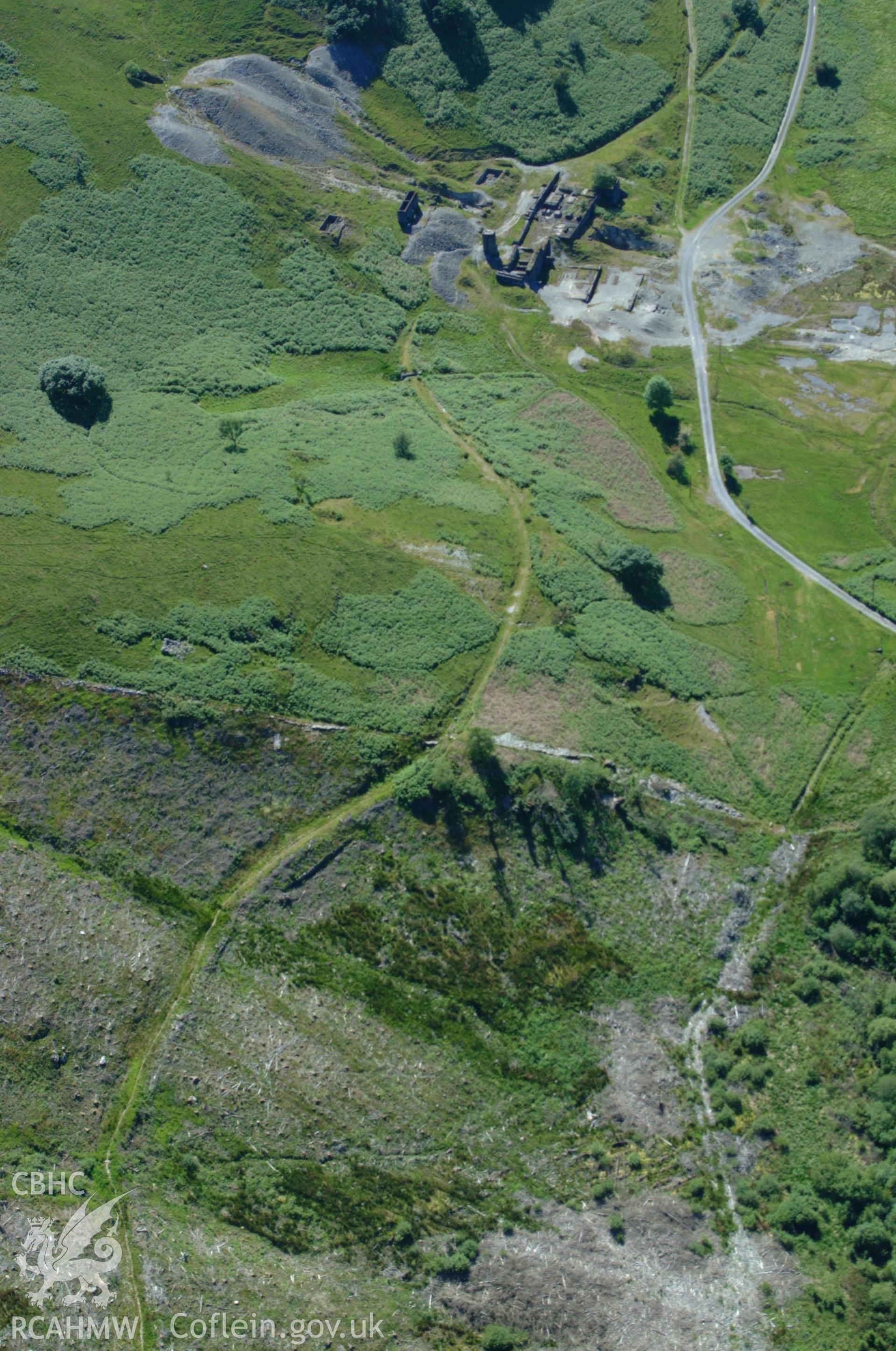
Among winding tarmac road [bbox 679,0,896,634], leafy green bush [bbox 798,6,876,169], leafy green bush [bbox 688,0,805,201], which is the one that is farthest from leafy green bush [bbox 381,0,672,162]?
leafy green bush [bbox 798,6,876,169]

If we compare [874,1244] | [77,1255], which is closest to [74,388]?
[77,1255]

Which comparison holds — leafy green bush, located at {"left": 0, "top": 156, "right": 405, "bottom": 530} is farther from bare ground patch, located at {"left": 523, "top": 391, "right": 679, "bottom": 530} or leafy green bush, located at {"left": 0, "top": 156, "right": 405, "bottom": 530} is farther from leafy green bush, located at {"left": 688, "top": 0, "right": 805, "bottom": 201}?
leafy green bush, located at {"left": 688, "top": 0, "right": 805, "bottom": 201}

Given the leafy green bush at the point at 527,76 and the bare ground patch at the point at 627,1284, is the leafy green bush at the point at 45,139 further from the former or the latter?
the bare ground patch at the point at 627,1284

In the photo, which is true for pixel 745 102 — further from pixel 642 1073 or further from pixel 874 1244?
pixel 874 1244

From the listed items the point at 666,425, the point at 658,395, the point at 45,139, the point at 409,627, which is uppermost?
the point at 658,395

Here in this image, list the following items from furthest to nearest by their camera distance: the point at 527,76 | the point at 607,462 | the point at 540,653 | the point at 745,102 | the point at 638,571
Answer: the point at 745,102
the point at 527,76
the point at 607,462
the point at 638,571
the point at 540,653

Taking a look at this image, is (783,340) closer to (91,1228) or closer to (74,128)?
(74,128)
